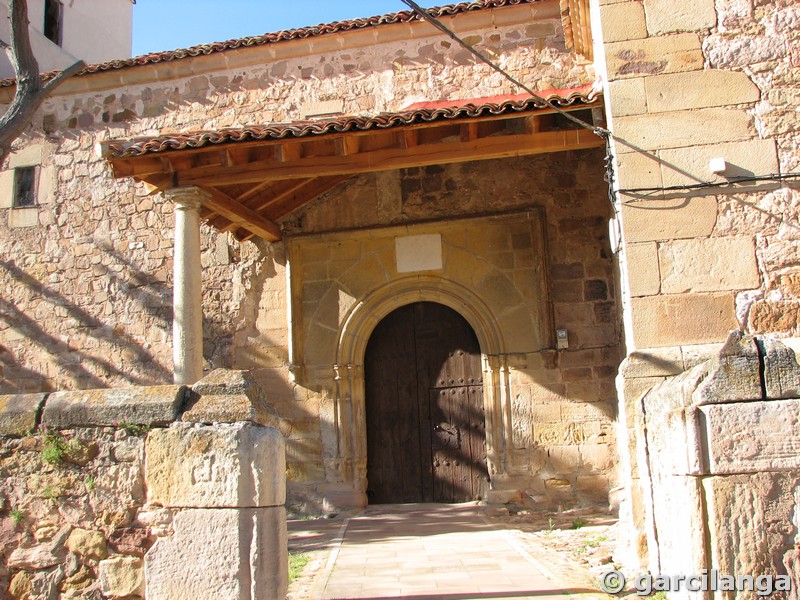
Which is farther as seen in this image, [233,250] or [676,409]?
[233,250]

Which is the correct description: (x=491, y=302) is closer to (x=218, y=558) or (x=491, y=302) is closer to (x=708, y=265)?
(x=708, y=265)

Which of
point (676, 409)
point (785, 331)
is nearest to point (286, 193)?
point (785, 331)

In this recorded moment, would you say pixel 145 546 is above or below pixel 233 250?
below

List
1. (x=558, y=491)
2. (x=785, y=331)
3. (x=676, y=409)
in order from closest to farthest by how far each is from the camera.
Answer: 1. (x=676, y=409)
2. (x=785, y=331)
3. (x=558, y=491)

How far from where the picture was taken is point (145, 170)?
7055 millimetres

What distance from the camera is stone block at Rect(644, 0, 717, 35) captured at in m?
5.58

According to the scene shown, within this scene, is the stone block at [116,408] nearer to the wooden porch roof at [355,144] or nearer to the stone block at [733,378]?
the stone block at [733,378]

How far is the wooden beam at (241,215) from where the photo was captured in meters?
7.32

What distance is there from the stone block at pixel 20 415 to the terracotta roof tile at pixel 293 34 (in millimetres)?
6263

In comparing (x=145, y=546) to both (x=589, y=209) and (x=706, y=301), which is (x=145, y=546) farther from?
(x=589, y=209)

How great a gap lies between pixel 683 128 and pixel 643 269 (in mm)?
1048

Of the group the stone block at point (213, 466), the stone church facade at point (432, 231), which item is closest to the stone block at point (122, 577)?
the stone block at point (213, 466)

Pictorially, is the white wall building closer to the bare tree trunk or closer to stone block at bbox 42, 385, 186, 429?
→ the bare tree trunk

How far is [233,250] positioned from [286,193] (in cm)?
118
